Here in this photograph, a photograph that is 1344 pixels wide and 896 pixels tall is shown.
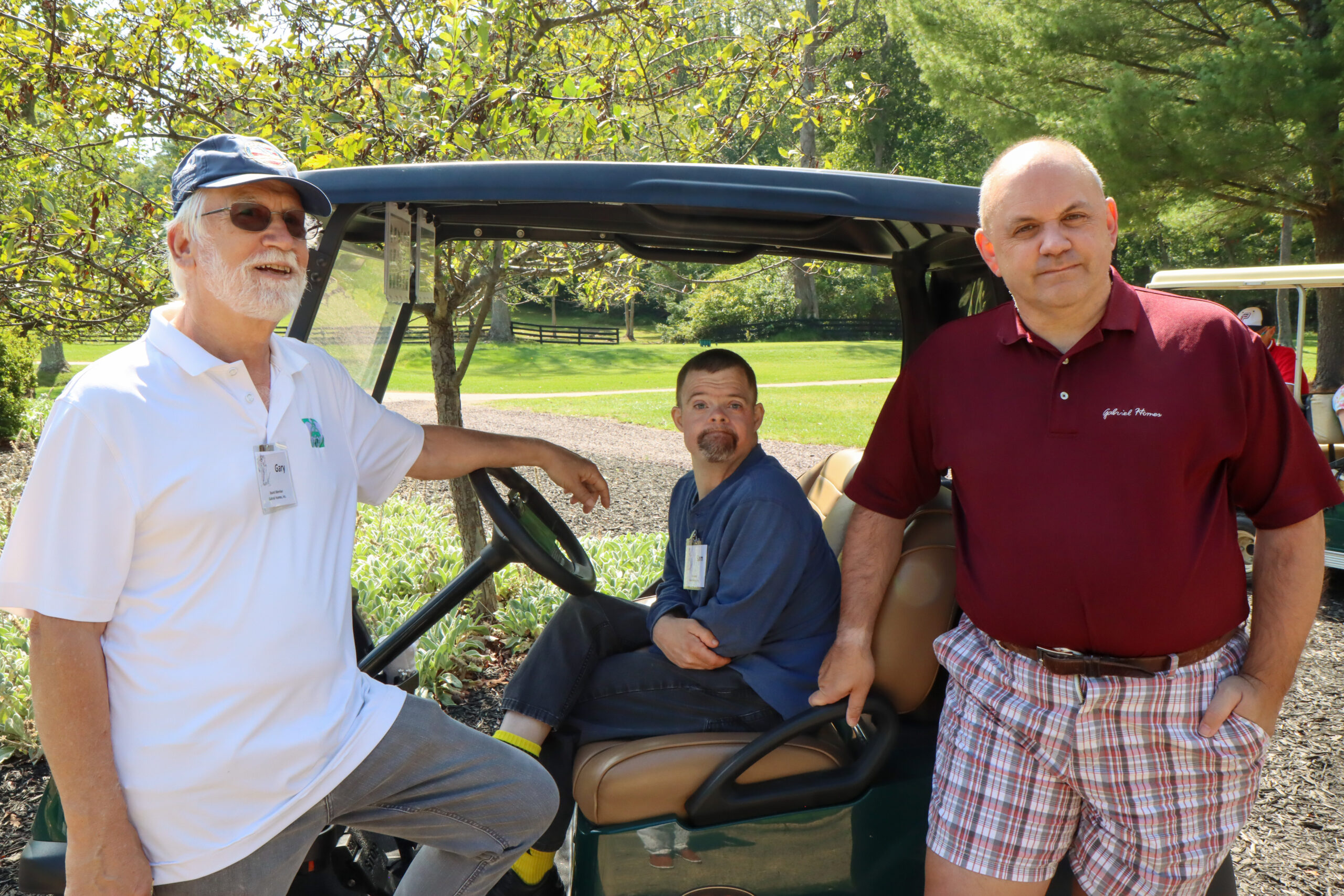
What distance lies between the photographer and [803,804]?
6.63 feet

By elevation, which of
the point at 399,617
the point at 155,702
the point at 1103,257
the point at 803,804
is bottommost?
the point at 399,617

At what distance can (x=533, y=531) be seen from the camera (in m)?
2.44

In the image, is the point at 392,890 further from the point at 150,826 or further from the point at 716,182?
the point at 716,182

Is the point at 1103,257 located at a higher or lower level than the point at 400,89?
lower

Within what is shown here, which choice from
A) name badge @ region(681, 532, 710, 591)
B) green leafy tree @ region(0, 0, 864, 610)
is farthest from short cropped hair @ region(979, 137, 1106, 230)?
green leafy tree @ region(0, 0, 864, 610)

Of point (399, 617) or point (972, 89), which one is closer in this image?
point (399, 617)

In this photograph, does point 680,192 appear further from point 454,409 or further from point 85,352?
point 85,352

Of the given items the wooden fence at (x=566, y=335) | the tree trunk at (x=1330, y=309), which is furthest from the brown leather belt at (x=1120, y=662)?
the wooden fence at (x=566, y=335)

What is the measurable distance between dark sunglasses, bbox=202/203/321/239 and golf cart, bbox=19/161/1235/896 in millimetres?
187

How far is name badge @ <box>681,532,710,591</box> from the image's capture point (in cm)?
229

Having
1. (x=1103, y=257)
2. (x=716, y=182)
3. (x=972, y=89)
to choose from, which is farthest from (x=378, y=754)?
(x=972, y=89)

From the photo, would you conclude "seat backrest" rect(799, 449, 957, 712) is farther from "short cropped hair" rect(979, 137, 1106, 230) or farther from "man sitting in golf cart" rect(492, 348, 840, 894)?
"short cropped hair" rect(979, 137, 1106, 230)

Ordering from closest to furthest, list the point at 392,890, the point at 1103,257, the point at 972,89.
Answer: the point at 1103,257, the point at 392,890, the point at 972,89

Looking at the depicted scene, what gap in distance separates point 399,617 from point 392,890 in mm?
2392
